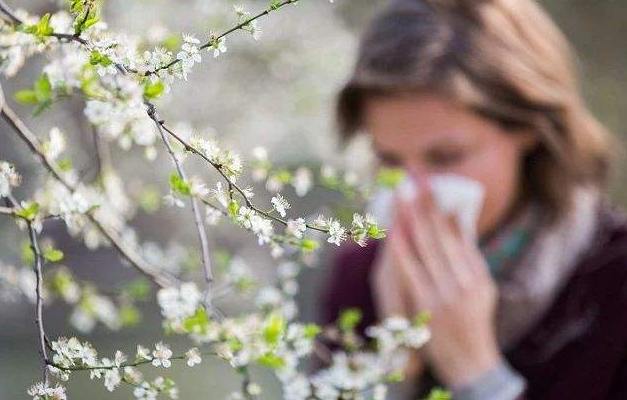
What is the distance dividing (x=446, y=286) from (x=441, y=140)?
220mm

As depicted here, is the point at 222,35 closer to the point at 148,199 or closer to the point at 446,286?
the point at 148,199

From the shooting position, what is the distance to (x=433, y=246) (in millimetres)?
1395

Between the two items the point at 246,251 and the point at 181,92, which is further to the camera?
the point at 246,251

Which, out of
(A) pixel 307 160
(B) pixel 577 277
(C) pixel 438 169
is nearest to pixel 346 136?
(C) pixel 438 169

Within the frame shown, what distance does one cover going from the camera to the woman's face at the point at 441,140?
136cm

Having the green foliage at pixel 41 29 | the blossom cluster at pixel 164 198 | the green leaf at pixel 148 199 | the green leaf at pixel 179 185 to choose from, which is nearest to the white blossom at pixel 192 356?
the blossom cluster at pixel 164 198

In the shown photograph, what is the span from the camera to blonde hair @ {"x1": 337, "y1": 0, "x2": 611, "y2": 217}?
1.39 meters

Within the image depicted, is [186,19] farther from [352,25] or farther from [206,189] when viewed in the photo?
[206,189]

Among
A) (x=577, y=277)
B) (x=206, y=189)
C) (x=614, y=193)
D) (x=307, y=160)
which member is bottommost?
(x=206, y=189)

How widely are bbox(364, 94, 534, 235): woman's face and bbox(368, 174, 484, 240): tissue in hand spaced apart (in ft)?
0.06

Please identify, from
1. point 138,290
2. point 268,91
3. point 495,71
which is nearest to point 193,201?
point 138,290

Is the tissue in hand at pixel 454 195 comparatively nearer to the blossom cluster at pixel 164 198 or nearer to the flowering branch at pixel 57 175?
the blossom cluster at pixel 164 198

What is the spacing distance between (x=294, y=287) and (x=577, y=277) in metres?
0.57

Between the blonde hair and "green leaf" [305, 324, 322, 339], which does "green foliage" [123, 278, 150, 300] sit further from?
the blonde hair
